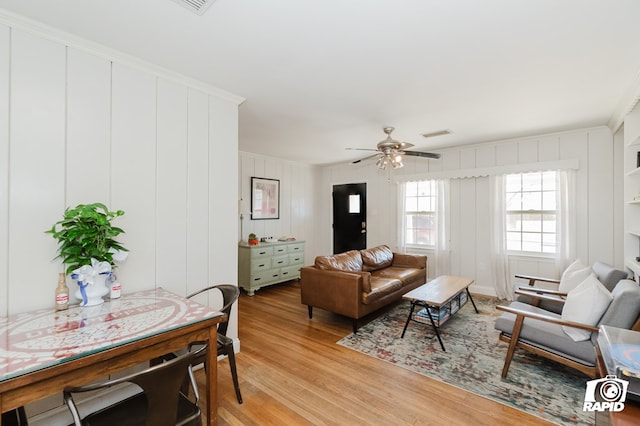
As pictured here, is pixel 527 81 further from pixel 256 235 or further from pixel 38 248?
pixel 256 235

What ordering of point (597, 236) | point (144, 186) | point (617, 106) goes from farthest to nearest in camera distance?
point (597, 236) → point (617, 106) → point (144, 186)

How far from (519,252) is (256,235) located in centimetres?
455

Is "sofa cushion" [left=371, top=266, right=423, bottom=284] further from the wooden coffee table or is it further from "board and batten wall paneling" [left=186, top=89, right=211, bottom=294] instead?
"board and batten wall paneling" [left=186, top=89, right=211, bottom=294]

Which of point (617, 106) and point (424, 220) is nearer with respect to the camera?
point (617, 106)

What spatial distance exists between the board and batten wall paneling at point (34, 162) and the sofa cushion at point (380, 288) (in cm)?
276

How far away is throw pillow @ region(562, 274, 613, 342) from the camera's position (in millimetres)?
2102

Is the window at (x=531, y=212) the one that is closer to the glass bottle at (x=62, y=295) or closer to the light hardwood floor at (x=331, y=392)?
Answer: the light hardwood floor at (x=331, y=392)

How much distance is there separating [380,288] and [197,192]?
2371mm

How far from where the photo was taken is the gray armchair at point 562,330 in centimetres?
196

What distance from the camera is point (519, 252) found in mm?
4418

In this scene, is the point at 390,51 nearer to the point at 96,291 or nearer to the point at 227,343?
the point at 227,343

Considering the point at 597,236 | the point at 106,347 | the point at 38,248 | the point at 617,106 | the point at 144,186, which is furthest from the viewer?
the point at 597,236

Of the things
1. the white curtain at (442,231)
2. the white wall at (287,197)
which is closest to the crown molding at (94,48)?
the white wall at (287,197)

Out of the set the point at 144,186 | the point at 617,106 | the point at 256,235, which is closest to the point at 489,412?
the point at 144,186
